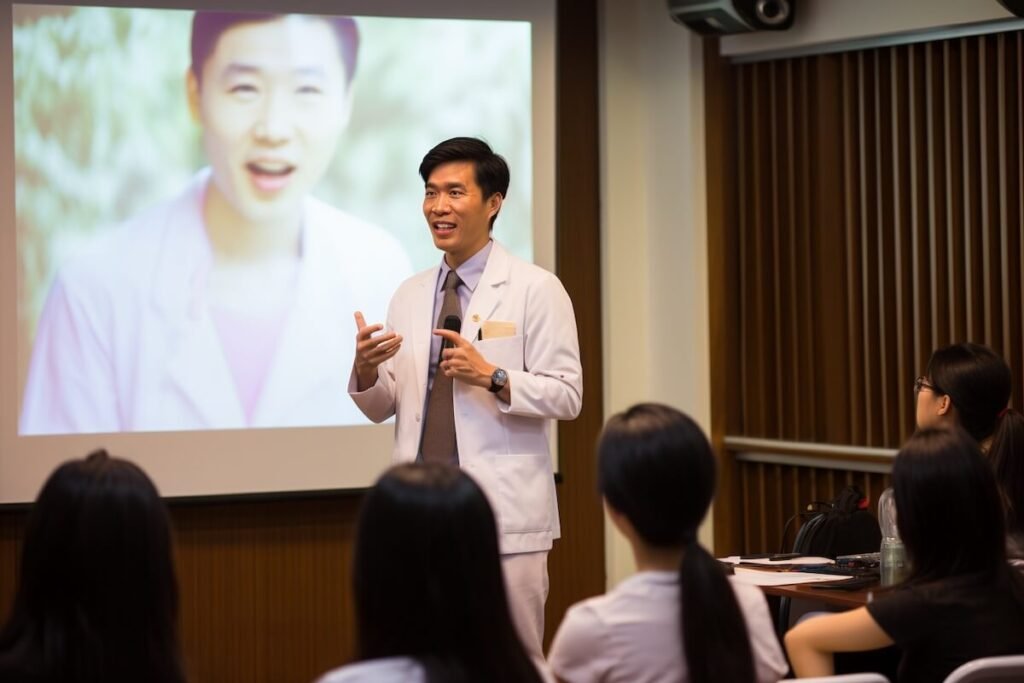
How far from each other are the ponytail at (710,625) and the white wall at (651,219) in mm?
3486

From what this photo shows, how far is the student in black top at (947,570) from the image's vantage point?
83.7 inches

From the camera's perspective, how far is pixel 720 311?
17.2 ft

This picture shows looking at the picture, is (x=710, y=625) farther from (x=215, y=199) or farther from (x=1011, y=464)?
(x=215, y=199)

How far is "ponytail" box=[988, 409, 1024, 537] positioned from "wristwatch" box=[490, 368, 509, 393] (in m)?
1.13

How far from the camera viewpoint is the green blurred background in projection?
438cm

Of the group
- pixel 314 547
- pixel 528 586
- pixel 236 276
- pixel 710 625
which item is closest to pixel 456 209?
pixel 528 586

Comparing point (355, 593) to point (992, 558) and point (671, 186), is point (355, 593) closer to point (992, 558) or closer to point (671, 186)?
point (992, 558)

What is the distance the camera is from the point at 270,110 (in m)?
4.58

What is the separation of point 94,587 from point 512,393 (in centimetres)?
153

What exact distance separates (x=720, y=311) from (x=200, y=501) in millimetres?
2179

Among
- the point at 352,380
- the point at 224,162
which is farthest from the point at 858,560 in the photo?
the point at 224,162

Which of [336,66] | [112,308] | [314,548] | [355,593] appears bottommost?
[314,548]

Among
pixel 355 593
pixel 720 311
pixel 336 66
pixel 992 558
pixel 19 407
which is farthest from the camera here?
→ pixel 720 311

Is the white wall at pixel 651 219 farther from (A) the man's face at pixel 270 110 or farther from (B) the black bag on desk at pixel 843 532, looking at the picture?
(B) the black bag on desk at pixel 843 532
